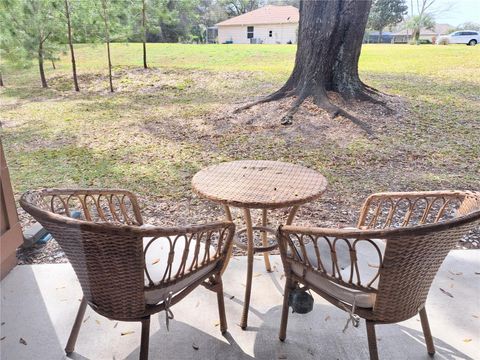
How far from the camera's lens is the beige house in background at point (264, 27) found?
28.7 m

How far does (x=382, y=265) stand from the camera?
1232 millimetres

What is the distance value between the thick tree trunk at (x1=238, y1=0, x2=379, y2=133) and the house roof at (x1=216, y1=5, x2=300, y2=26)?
24.9m

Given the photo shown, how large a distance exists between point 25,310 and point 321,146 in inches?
141

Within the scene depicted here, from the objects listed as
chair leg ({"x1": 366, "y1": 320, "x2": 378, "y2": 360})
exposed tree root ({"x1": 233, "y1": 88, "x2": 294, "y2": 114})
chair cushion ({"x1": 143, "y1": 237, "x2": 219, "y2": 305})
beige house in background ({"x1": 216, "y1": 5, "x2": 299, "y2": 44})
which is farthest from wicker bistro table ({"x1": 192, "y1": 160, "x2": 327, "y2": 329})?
beige house in background ({"x1": 216, "y1": 5, "x2": 299, "y2": 44})

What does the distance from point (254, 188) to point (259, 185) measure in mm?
49

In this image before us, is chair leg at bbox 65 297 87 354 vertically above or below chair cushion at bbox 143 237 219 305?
below

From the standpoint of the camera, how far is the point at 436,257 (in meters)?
1.28

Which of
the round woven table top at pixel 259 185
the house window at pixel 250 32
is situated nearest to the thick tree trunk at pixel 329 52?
the round woven table top at pixel 259 185

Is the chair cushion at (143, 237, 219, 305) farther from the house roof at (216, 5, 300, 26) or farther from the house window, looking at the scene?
the house window

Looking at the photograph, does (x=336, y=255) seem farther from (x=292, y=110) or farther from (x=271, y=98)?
(x=271, y=98)

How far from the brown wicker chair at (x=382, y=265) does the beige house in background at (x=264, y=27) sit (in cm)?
2890

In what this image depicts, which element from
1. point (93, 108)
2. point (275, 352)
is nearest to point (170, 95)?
point (93, 108)

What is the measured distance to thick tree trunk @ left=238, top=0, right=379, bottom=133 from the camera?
5156 mm

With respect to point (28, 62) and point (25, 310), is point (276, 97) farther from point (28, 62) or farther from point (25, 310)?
point (28, 62)
